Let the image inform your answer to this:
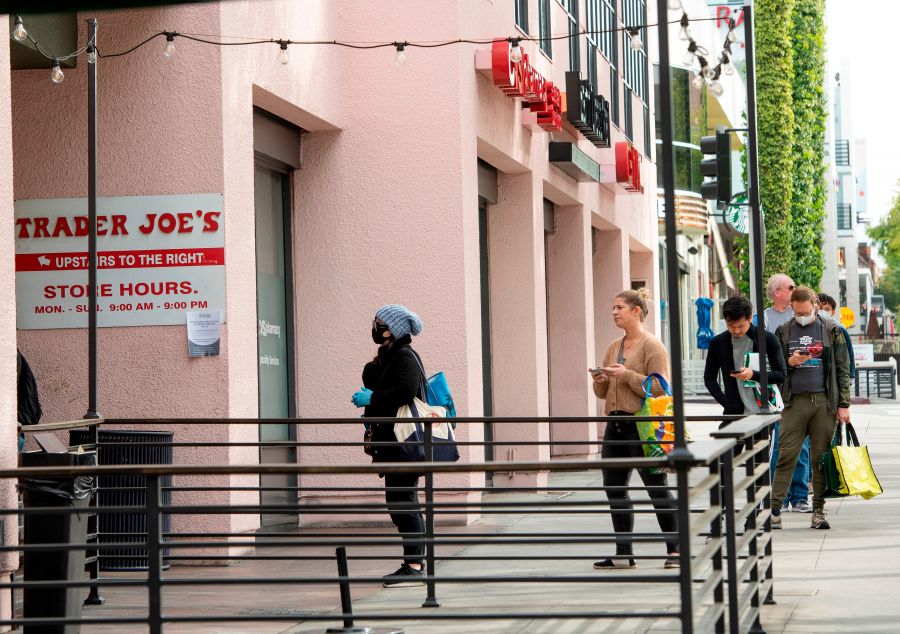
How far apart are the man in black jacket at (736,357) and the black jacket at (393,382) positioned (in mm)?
2863

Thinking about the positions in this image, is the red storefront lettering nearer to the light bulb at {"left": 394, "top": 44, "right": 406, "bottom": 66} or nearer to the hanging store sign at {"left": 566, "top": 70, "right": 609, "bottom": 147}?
the hanging store sign at {"left": 566, "top": 70, "right": 609, "bottom": 147}

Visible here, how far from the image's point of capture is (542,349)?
678 inches

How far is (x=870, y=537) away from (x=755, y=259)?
3.03m

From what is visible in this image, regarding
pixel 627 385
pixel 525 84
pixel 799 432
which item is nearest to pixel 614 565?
pixel 627 385

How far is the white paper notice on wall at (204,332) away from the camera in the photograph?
35.6ft

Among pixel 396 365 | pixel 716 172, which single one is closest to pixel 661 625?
pixel 396 365

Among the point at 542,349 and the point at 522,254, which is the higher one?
the point at 522,254

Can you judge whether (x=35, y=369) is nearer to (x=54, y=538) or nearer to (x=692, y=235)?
(x=54, y=538)

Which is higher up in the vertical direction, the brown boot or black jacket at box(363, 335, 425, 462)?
black jacket at box(363, 335, 425, 462)

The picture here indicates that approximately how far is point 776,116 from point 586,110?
27.8 metres

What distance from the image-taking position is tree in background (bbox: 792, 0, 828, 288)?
47500mm

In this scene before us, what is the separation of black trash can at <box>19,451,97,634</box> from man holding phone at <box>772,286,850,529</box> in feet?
20.9

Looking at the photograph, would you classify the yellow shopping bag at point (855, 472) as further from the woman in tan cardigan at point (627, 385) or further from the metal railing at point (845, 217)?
the metal railing at point (845, 217)

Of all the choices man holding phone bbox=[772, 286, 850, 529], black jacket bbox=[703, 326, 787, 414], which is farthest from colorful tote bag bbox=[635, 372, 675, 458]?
man holding phone bbox=[772, 286, 850, 529]
